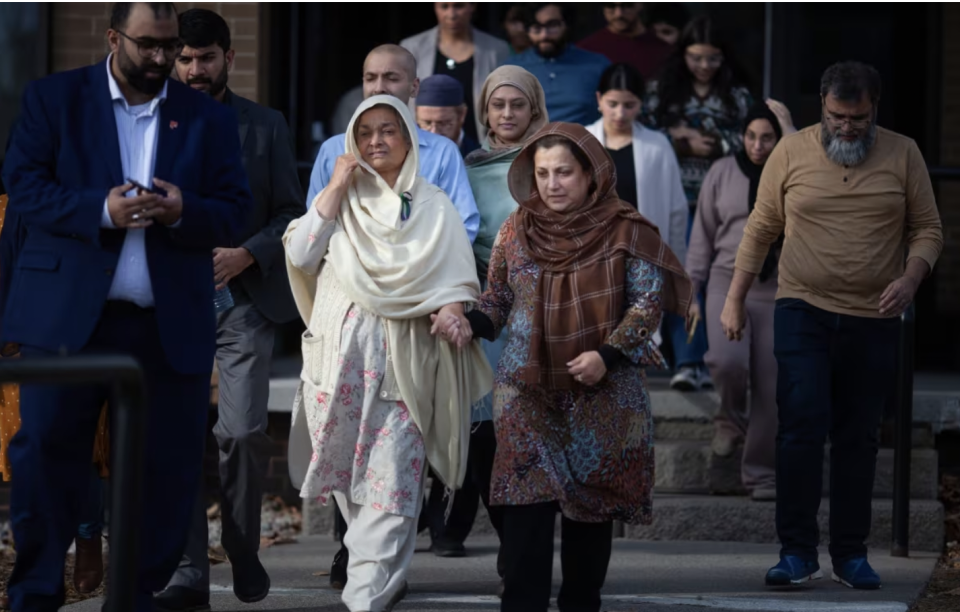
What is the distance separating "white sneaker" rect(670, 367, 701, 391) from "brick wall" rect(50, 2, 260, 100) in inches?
106

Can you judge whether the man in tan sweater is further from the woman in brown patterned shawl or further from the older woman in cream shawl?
the older woman in cream shawl

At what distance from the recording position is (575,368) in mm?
5492

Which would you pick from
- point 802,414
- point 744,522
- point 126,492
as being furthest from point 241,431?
point 126,492

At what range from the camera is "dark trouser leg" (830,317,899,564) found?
6730 mm

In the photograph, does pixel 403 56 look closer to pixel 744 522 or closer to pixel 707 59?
pixel 707 59

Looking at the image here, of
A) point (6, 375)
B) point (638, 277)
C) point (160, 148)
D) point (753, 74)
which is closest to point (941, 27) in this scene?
point (753, 74)

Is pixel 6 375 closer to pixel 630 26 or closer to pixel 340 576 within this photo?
pixel 340 576

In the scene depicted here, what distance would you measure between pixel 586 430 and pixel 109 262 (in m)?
1.61

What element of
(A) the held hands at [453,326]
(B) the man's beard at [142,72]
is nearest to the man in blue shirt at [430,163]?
(A) the held hands at [453,326]

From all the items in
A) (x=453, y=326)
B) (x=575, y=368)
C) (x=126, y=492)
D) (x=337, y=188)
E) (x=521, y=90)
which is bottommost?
(x=126, y=492)

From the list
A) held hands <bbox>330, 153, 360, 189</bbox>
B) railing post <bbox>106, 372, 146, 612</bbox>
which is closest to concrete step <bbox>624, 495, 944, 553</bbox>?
held hands <bbox>330, 153, 360, 189</bbox>

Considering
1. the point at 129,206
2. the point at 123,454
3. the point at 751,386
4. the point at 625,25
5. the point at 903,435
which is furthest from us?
the point at 625,25

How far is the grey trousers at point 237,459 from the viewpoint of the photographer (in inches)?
247

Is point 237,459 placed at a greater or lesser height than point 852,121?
lesser
